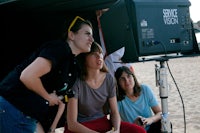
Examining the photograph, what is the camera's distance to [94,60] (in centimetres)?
302

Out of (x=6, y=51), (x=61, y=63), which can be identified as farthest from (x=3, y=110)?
(x=6, y=51)

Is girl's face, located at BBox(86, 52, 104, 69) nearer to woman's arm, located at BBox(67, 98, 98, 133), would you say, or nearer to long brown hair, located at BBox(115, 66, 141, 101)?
woman's arm, located at BBox(67, 98, 98, 133)

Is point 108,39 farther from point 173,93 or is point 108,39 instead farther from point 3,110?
point 173,93

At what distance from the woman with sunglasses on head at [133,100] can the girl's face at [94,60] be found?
435 mm

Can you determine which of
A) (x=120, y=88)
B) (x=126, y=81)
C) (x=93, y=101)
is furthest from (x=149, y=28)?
(x=120, y=88)

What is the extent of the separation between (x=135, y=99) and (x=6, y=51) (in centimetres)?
131

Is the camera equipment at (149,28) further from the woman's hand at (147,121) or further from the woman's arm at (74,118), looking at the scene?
the woman's hand at (147,121)

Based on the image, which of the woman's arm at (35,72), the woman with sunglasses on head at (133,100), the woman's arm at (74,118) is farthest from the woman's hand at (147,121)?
the woman's arm at (35,72)

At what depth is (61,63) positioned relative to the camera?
2328mm

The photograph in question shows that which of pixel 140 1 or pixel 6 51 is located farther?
pixel 6 51

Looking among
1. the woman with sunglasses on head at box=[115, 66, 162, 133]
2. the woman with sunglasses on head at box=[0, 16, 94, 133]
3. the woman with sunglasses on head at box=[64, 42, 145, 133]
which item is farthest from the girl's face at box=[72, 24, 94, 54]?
the woman with sunglasses on head at box=[115, 66, 162, 133]

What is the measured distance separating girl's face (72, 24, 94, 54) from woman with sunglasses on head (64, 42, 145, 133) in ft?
1.70

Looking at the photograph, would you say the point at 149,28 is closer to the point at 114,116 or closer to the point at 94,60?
the point at 94,60

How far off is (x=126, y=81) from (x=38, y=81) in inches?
52.9
